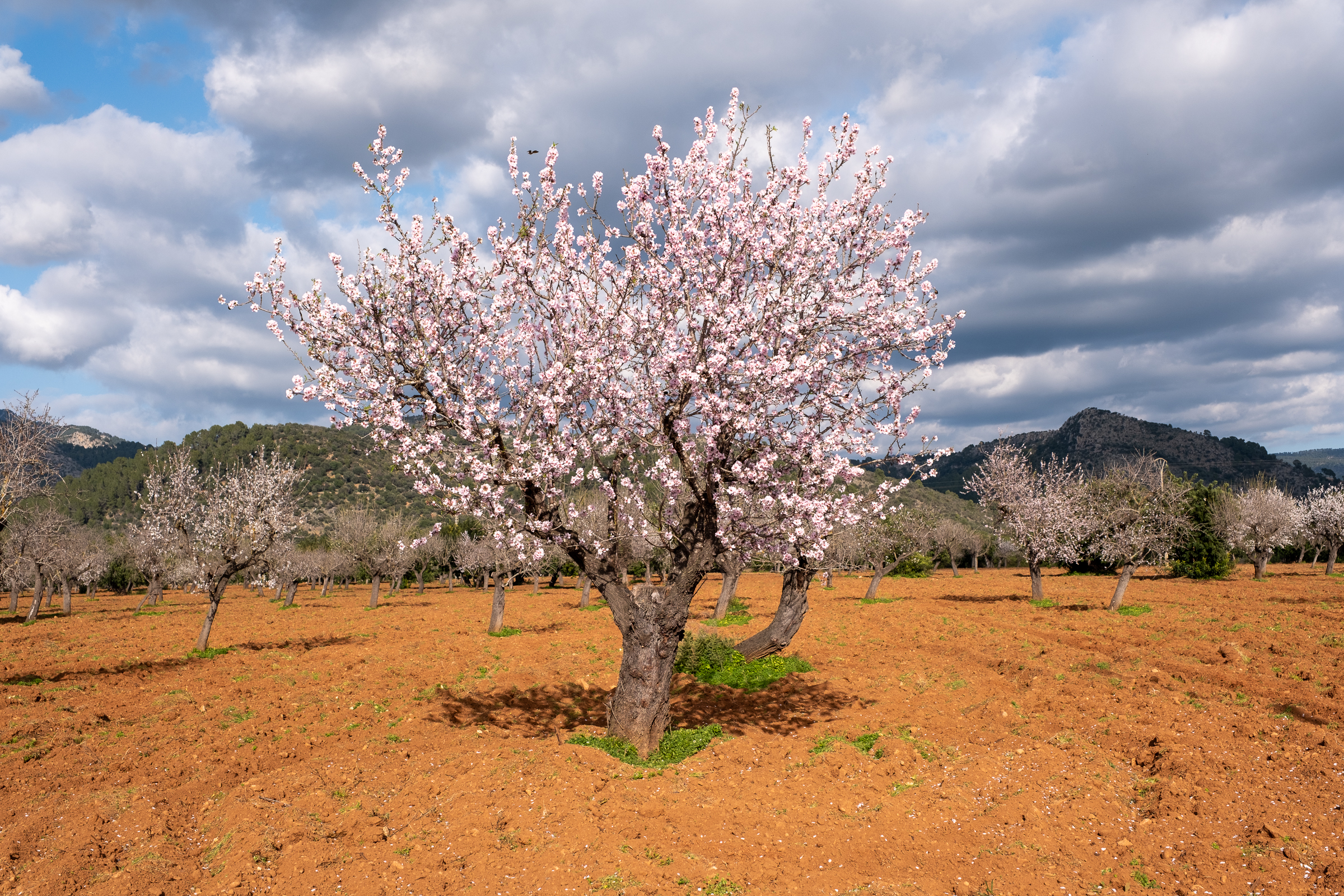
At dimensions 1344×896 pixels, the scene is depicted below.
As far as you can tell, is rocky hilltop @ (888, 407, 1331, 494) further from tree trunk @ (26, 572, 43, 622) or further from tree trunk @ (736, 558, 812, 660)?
tree trunk @ (26, 572, 43, 622)

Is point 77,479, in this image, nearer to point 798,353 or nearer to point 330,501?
point 330,501

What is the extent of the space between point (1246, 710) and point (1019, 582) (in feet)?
122

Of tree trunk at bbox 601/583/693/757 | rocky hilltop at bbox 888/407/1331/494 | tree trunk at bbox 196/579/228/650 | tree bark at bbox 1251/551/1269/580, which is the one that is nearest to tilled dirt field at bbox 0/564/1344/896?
tree trunk at bbox 601/583/693/757

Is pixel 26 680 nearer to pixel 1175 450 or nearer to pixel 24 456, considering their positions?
pixel 24 456

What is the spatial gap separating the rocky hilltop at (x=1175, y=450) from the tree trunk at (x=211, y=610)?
147 m

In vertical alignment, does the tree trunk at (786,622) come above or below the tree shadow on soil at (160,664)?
above

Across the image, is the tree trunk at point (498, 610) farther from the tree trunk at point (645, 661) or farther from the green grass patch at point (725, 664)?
the tree trunk at point (645, 661)

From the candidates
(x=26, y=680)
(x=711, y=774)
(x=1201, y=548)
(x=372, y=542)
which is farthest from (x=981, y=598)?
(x=372, y=542)

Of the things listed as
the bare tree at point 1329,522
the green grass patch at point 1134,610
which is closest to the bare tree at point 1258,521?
the bare tree at point 1329,522

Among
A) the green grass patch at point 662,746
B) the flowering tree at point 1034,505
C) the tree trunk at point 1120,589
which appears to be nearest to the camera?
the green grass patch at point 662,746

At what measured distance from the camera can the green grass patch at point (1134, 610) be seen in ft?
86.1

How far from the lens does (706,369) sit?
29.9 feet

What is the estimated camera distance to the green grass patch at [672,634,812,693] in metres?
16.9

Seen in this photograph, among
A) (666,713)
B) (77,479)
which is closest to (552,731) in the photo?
(666,713)
